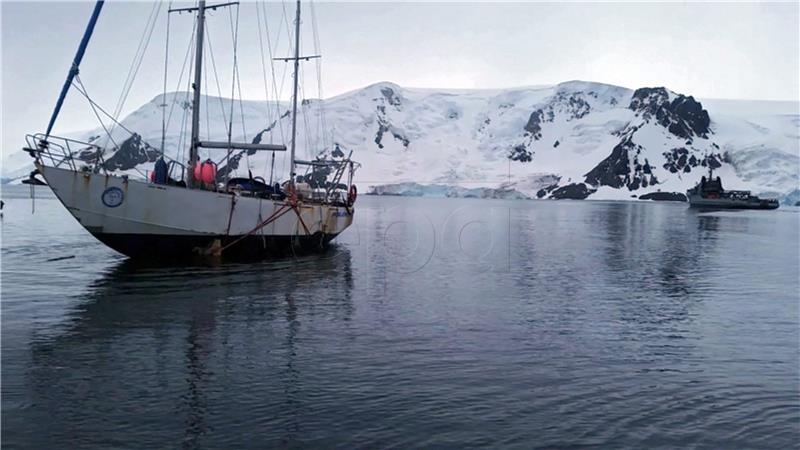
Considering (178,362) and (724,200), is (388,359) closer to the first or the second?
(178,362)

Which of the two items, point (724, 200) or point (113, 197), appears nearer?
point (113, 197)

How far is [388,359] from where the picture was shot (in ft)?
46.8

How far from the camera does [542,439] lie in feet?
32.6

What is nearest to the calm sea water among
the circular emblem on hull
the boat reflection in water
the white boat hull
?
the boat reflection in water

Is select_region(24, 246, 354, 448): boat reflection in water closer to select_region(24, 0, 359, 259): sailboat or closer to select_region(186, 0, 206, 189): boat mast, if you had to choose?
select_region(24, 0, 359, 259): sailboat

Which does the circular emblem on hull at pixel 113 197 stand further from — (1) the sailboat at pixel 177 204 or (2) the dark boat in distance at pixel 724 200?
(2) the dark boat in distance at pixel 724 200

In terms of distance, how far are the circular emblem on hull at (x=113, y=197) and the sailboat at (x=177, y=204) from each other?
0.04m

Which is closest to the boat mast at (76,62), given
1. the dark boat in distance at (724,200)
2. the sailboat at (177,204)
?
the sailboat at (177,204)

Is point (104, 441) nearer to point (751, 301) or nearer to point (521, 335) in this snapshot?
point (521, 335)

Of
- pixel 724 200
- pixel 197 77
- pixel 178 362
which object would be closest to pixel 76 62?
pixel 197 77

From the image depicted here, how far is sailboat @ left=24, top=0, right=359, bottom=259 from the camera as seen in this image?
89.5ft

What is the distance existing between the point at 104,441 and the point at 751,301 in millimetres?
22401

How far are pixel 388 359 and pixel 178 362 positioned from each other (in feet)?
14.6

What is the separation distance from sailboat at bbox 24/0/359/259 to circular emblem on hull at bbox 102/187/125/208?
4cm
